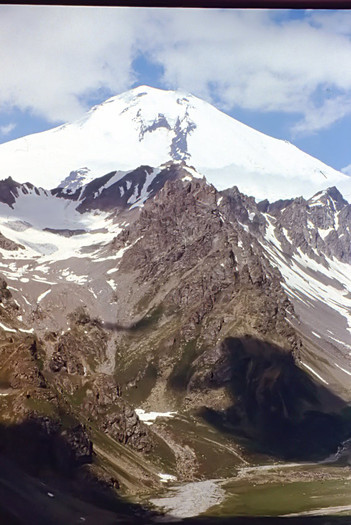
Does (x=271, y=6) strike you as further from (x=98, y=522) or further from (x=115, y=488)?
(x=115, y=488)

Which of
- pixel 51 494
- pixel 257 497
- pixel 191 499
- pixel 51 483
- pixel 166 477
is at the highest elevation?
pixel 51 494

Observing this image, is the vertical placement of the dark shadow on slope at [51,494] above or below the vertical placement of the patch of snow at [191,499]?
above

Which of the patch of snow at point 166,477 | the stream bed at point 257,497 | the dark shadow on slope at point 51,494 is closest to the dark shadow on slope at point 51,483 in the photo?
the dark shadow on slope at point 51,494

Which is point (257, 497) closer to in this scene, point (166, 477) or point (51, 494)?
point (166, 477)

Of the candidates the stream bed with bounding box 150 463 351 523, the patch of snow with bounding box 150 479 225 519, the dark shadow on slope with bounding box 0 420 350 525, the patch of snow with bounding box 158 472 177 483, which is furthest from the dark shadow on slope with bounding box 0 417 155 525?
the patch of snow with bounding box 158 472 177 483

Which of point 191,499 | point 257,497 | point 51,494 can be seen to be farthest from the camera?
point 257,497

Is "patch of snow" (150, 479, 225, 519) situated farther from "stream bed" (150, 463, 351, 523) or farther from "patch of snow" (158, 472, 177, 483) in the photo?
"patch of snow" (158, 472, 177, 483)

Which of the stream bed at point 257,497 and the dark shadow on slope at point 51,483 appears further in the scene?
the stream bed at point 257,497

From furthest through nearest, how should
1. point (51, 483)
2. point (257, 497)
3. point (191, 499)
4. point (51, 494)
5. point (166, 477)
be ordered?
point (166, 477) < point (257, 497) < point (191, 499) < point (51, 483) < point (51, 494)

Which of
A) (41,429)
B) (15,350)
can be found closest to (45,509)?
(41,429)

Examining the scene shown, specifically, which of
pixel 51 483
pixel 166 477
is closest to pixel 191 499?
pixel 166 477

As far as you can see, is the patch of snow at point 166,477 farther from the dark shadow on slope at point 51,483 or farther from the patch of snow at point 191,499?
the dark shadow on slope at point 51,483
